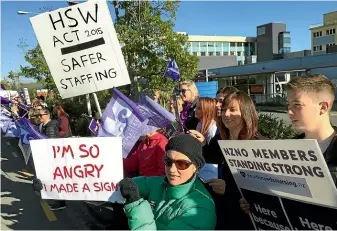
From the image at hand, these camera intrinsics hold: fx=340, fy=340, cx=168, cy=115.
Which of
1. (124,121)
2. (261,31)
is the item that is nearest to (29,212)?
(124,121)

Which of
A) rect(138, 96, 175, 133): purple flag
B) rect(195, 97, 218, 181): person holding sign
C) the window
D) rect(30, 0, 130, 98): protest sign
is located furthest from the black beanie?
the window

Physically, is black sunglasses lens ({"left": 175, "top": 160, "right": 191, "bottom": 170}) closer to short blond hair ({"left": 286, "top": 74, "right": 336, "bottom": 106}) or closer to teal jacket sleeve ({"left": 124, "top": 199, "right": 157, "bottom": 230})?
teal jacket sleeve ({"left": 124, "top": 199, "right": 157, "bottom": 230})

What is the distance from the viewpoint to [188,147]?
2086 mm

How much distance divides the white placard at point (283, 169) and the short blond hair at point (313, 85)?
0.44m

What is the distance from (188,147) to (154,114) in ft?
4.29

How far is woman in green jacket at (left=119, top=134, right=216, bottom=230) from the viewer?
77.3 inches

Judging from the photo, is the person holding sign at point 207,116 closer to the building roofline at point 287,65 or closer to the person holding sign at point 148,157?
the person holding sign at point 148,157

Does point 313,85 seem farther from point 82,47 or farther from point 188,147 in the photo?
point 82,47

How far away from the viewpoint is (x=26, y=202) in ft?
21.0

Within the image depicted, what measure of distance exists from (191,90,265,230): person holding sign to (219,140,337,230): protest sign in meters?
0.14

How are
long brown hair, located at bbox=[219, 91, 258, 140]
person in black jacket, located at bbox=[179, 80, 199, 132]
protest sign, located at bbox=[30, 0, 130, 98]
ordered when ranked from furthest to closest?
person in black jacket, located at bbox=[179, 80, 199, 132], protest sign, located at bbox=[30, 0, 130, 98], long brown hair, located at bbox=[219, 91, 258, 140]

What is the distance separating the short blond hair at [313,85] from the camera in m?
1.95

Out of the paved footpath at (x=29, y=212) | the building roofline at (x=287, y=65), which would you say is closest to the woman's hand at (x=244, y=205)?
the paved footpath at (x=29, y=212)

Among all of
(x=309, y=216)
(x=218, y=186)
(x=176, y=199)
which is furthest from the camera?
(x=218, y=186)
